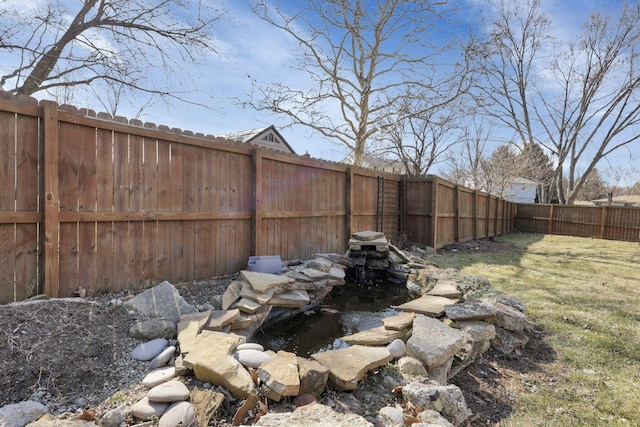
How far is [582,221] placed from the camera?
12.9m

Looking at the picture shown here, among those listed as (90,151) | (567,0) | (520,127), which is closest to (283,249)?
(90,151)

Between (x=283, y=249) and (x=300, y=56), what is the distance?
701 centimetres

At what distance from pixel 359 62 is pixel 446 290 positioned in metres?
8.03

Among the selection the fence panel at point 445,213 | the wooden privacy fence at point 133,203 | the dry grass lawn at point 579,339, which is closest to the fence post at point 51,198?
the wooden privacy fence at point 133,203

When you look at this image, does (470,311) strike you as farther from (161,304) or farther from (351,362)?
(161,304)

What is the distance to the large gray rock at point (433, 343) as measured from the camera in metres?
2.29

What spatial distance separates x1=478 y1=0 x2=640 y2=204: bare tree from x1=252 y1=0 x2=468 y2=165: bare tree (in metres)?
4.91

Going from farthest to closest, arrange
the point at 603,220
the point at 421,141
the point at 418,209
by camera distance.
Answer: the point at 421,141, the point at 603,220, the point at 418,209

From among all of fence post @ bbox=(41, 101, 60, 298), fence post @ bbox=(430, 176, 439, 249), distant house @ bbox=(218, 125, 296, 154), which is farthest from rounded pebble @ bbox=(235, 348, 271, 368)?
distant house @ bbox=(218, 125, 296, 154)

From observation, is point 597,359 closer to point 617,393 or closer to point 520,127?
point 617,393

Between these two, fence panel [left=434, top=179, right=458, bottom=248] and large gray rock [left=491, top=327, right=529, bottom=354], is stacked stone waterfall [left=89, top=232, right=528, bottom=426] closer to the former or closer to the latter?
large gray rock [left=491, top=327, right=529, bottom=354]

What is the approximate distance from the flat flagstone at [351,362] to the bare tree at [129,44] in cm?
591

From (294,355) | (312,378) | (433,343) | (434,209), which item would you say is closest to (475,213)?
(434,209)

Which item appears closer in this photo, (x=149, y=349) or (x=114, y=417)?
(x=114, y=417)
